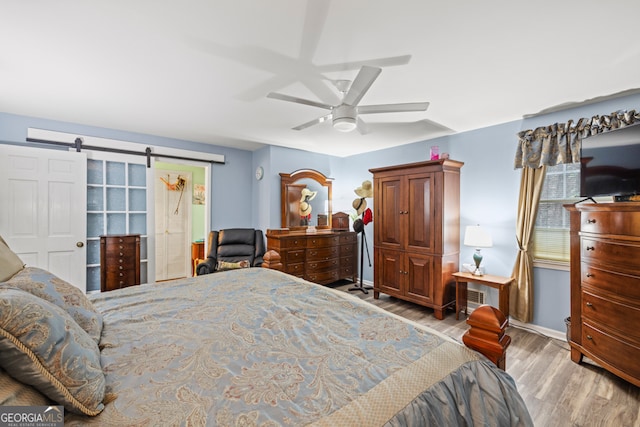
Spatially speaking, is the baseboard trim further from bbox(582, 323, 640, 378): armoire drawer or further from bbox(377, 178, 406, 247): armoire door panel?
bbox(377, 178, 406, 247): armoire door panel

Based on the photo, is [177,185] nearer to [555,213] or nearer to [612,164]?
[555,213]

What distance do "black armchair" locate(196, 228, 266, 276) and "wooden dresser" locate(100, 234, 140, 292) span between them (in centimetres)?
90

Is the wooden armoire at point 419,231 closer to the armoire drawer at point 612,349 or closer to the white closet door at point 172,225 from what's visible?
the armoire drawer at point 612,349

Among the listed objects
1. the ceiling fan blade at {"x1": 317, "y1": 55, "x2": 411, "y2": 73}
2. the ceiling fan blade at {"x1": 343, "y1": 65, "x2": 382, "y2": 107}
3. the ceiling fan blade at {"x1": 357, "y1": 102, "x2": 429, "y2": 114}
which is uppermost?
the ceiling fan blade at {"x1": 317, "y1": 55, "x2": 411, "y2": 73}

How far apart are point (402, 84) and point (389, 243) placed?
231cm

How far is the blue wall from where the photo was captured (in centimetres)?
305

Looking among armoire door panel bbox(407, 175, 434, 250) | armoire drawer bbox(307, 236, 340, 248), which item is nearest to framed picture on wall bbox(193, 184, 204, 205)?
armoire drawer bbox(307, 236, 340, 248)

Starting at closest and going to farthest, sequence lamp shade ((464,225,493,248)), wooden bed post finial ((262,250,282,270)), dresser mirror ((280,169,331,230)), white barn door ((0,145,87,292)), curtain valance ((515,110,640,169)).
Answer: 1. curtain valance ((515,110,640,169))
2. wooden bed post finial ((262,250,282,270))
3. white barn door ((0,145,87,292))
4. lamp shade ((464,225,493,248))
5. dresser mirror ((280,169,331,230))

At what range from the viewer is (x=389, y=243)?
4.05 meters

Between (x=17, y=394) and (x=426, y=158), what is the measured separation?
4.44 metres

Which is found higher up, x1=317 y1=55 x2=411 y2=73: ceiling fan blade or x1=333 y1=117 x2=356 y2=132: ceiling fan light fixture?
x1=317 y1=55 x2=411 y2=73: ceiling fan blade

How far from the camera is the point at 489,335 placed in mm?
A: 1193

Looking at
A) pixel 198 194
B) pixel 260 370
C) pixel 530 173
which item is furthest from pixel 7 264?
pixel 198 194

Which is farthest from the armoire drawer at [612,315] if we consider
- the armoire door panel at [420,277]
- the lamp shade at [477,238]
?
the armoire door panel at [420,277]
